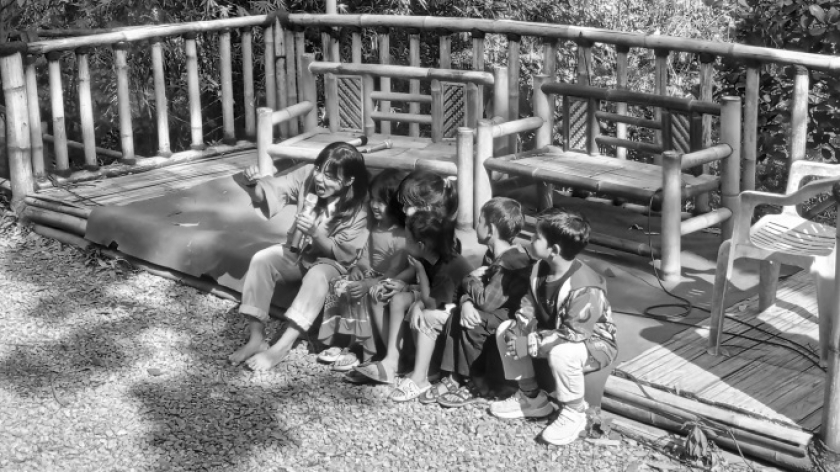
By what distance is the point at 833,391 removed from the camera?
141 inches

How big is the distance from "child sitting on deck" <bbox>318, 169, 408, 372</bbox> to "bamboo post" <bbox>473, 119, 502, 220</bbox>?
880mm

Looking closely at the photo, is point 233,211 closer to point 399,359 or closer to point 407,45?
point 399,359

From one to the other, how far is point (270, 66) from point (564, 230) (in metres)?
4.28

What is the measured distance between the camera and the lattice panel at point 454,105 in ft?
20.9

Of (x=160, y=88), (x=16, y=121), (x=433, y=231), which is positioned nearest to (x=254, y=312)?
(x=433, y=231)

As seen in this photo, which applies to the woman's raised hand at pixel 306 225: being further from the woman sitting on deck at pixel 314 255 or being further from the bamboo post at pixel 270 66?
the bamboo post at pixel 270 66

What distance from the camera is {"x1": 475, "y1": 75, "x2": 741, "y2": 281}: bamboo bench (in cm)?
522

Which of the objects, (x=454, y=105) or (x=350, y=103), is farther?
(x=350, y=103)

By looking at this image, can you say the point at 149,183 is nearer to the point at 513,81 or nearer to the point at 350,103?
the point at 350,103

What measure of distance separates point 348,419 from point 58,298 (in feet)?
6.89

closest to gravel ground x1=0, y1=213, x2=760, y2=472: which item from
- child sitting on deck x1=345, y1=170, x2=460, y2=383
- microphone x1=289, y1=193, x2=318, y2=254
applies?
child sitting on deck x1=345, y1=170, x2=460, y2=383

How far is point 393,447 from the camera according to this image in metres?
4.06

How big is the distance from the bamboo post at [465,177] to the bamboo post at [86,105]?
8.09 feet

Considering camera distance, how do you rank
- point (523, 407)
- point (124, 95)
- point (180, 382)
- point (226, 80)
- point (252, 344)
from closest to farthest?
point (523, 407)
point (180, 382)
point (252, 344)
point (124, 95)
point (226, 80)
